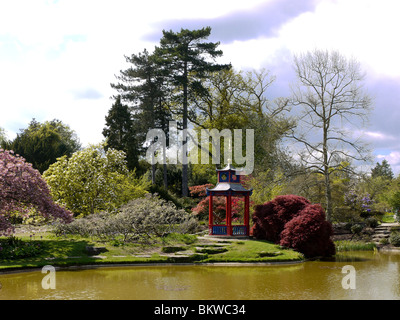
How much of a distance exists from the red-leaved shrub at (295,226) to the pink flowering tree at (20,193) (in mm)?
9780

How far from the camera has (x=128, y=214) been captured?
2081cm

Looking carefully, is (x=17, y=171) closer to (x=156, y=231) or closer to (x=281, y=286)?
(x=156, y=231)

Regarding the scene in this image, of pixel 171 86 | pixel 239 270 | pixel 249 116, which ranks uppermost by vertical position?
pixel 171 86

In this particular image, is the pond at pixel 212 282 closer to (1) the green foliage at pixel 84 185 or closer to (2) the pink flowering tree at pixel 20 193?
(2) the pink flowering tree at pixel 20 193

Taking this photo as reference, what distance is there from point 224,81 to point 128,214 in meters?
24.0

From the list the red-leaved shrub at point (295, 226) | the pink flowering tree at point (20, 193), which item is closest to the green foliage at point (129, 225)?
the pink flowering tree at point (20, 193)

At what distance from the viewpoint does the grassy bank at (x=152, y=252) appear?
57.3 feet

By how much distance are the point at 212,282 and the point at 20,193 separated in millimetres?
9736

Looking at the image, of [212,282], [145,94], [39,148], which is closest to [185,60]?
[145,94]

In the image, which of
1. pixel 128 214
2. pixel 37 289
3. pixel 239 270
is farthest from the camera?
pixel 128 214

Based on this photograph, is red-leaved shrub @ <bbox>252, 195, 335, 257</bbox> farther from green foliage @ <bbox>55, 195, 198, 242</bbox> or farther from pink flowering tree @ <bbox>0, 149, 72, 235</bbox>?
pink flowering tree @ <bbox>0, 149, 72, 235</bbox>

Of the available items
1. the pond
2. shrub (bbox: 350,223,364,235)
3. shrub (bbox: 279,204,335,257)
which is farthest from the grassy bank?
shrub (bbox: 350,223,364,235)

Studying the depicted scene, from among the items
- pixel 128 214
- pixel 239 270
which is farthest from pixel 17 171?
pixel 239 270
